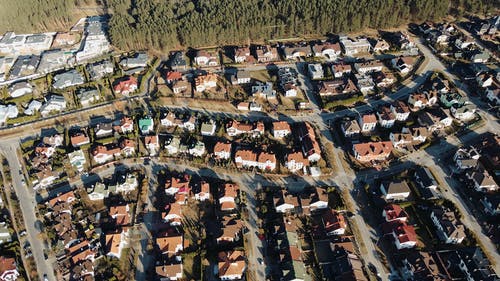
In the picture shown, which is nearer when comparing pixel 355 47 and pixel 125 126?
Result: pixel 125 126

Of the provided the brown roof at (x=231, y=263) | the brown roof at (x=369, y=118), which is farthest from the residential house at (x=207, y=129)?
the brown roof at (x=369, y=118)

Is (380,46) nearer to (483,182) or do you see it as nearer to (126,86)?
(483,182)

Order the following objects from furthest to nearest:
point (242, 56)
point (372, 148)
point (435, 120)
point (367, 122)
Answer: point (242, 56) < point (435, 120) < point (367, 122) < point (372, 148)

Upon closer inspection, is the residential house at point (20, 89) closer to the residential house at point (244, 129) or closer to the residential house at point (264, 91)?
the residential house at point (244, 129)

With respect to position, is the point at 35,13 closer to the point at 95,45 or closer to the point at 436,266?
the point at 95,45

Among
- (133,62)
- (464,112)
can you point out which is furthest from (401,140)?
(133,62)
